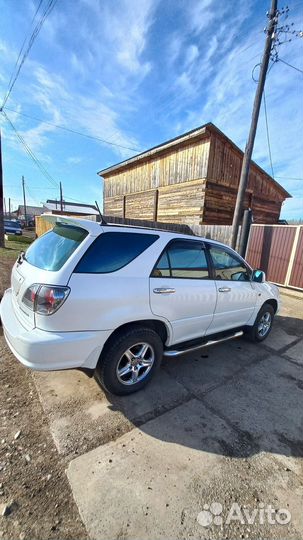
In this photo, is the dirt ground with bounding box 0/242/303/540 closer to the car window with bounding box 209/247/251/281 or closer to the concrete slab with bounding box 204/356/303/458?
the concrete slab with bounding box 204/356/303/458

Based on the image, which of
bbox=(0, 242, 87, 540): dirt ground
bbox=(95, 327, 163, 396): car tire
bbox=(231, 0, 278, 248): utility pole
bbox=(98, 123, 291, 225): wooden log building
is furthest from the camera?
bbox=(98, 123, 291, 225): wooden log building

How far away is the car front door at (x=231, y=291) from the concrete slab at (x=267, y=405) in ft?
2.35

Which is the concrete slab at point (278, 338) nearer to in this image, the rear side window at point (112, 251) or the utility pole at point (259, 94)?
the rear side window at point (112, 251)

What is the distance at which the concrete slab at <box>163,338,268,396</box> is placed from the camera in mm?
3010

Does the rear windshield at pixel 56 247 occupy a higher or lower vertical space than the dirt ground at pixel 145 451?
higher

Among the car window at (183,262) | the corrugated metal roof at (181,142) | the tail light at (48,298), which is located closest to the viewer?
the tail light at (48,298)

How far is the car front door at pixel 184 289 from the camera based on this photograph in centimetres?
265

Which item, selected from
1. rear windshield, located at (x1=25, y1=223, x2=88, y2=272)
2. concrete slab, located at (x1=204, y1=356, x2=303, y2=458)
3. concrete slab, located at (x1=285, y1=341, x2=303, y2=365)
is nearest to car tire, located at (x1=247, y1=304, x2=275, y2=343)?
concrete slab, located at (x1=285, y1=341, x2=303, y2=365)

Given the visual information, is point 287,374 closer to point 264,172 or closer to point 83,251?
point 83,251

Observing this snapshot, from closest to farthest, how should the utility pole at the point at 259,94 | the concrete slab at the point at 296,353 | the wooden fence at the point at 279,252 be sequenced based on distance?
the concrete slab at the point at 296,353
the utility pole at the point at 259,94
the wooden fence at the point at 279,252

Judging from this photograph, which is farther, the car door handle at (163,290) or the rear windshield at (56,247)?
the car door handle at (163,290)

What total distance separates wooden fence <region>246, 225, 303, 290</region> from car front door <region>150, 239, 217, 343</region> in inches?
272

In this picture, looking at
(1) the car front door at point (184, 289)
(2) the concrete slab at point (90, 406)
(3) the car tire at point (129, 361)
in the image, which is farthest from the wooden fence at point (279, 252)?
(3) the car tire at point (129, 361)

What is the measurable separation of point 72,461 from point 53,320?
110 cm
